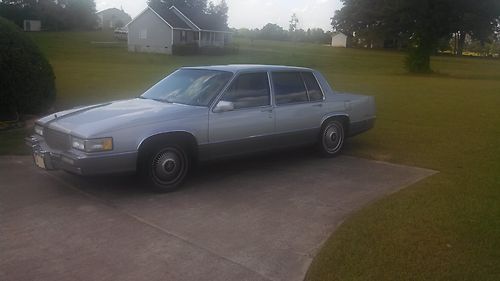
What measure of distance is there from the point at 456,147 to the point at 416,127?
2.18 meters

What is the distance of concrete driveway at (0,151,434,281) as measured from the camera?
13.3 ft

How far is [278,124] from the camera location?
22.5ft

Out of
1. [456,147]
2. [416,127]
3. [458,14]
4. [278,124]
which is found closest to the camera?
[278,124]

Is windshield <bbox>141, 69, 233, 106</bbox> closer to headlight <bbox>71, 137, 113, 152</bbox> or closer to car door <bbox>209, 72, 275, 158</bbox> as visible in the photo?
car door <bbox>209, 72, 275, 158</bbox>

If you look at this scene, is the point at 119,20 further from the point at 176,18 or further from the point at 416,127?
the point at 416,127

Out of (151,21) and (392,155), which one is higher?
(151,21)

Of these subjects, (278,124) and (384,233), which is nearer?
(384,233)

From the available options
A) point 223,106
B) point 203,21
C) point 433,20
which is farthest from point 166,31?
point 223,106

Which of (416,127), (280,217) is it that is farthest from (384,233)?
(416,127)

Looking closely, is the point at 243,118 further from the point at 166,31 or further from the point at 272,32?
the point at 272,32

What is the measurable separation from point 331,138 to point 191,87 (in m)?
2.37

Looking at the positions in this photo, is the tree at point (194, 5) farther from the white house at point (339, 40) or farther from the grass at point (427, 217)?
the grass at point (427, 217)

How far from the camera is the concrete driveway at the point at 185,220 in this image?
160 inches

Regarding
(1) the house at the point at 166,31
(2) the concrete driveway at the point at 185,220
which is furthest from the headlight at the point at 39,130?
(1) the house at the point at 166,31
